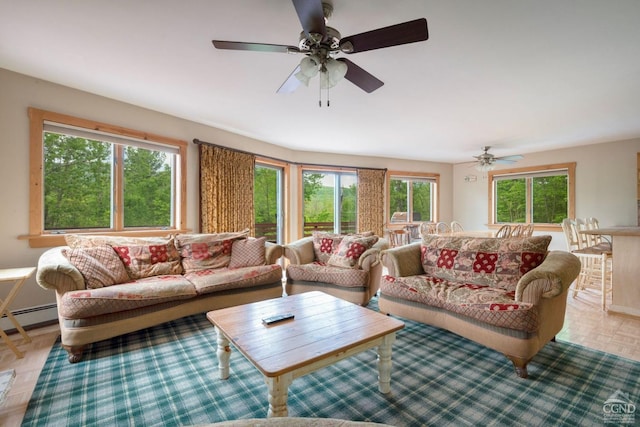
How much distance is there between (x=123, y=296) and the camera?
7.57ft

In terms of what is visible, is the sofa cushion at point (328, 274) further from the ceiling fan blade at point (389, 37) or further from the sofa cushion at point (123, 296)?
the ceiling fan blade at point (389, 37)

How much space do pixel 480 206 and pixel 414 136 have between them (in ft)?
11.1

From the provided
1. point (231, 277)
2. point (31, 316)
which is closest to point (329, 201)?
point (231, 277)

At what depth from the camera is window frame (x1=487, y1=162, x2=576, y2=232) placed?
5.53 m

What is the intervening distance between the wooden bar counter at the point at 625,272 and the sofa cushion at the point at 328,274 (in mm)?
2564

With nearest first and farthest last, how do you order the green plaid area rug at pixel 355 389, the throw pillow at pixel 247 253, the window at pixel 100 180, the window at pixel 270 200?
the green plaid area rug at pixel 355 389 → the window at pixel 100 180 → the throw pillow at pixel 247 253 → the window at pixel 270 200

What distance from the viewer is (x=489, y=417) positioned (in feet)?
5.17

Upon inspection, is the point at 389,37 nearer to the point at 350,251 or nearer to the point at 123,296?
the point at 350,251

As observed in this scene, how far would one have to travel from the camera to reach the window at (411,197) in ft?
22.5

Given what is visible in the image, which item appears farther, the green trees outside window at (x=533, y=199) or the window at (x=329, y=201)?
the window at (x=329, y=201)

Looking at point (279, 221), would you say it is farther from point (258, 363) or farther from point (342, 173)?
point (258, 363)

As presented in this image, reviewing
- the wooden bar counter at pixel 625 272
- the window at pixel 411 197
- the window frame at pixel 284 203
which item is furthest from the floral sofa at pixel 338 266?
the window at pixel 411 197

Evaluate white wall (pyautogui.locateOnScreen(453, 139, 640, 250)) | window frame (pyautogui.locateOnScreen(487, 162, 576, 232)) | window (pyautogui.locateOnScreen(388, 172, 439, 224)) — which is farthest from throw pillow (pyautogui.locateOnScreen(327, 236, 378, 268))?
white wall (pyautogui.locateOnScreen(453, 139, 640, 250))

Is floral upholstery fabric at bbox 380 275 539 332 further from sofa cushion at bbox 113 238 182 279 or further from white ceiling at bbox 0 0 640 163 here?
sofa cushion at bbox 113 238 182 279
